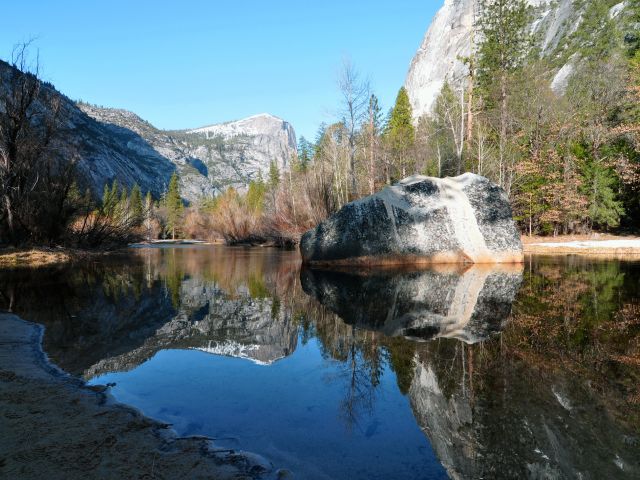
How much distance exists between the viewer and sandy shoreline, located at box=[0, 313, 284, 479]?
2.03 meters

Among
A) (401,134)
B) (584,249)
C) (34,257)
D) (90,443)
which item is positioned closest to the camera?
(90,443)

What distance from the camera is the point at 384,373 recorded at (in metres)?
3.77

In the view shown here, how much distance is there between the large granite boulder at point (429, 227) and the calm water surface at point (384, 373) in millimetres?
6020

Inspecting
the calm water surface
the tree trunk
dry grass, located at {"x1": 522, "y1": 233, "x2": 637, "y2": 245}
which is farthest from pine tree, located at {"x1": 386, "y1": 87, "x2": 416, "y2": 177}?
the calm water surface

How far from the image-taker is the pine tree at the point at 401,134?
3591 cm

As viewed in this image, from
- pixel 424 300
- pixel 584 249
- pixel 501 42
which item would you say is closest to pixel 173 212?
pixel 501 42

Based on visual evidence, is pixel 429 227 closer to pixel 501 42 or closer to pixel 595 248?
pixel 595 248

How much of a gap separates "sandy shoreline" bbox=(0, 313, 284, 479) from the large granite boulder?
38.6 feet

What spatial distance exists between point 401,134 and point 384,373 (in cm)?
3661

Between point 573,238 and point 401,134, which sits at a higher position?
point 401,134

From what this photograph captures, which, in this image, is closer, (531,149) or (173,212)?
(531,149)

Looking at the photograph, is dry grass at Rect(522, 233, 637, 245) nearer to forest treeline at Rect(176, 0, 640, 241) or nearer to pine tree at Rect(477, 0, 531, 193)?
forest treeline at Rect(176, 0, 640, 241)

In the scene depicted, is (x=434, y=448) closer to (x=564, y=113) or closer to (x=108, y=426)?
(x=108, y=426)

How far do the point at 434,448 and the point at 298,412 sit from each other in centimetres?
102
